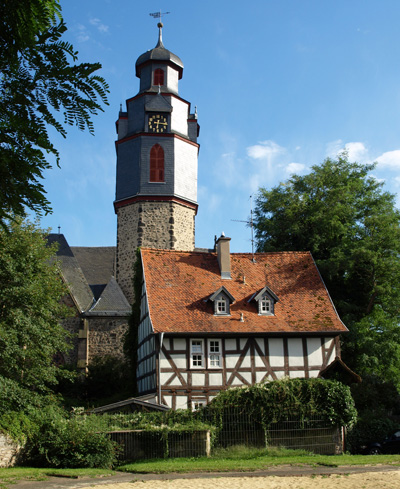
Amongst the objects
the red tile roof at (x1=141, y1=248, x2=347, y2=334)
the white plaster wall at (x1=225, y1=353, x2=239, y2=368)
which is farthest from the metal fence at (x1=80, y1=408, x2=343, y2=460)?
the red tile roof at (x1=141, y1=248, x2=347, y2=334)

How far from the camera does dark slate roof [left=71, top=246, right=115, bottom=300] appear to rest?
33.8m

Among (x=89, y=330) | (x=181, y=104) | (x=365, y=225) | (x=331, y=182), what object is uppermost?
(x=181, y=104)

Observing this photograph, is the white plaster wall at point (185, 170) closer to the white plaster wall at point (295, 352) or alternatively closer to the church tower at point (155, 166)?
the church tower at point (155, 166)

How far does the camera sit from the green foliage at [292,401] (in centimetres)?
1744

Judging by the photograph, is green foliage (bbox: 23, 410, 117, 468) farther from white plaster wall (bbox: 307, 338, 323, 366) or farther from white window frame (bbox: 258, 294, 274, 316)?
white plaster wall (bbox: 307, 338, 323, 366)

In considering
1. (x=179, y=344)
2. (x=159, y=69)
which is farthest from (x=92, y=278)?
(x=179, y=344)

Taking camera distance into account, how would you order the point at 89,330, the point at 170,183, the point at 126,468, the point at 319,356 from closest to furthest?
the point at 126,468
the point at 319,356
the point at 89,330
the point at 170,183

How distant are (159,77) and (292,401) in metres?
23.4

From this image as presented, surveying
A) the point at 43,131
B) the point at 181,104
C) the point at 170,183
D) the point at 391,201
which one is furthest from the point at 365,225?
the point at 43,131

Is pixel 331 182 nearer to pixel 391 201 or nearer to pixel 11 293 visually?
pixel 391 201

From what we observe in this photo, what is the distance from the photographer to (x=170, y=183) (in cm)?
3200

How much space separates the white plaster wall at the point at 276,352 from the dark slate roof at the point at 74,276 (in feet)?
42.0

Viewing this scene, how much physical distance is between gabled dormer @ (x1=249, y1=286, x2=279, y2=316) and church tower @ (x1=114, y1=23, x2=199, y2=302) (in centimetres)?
989

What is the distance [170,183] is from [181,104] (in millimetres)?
5695
